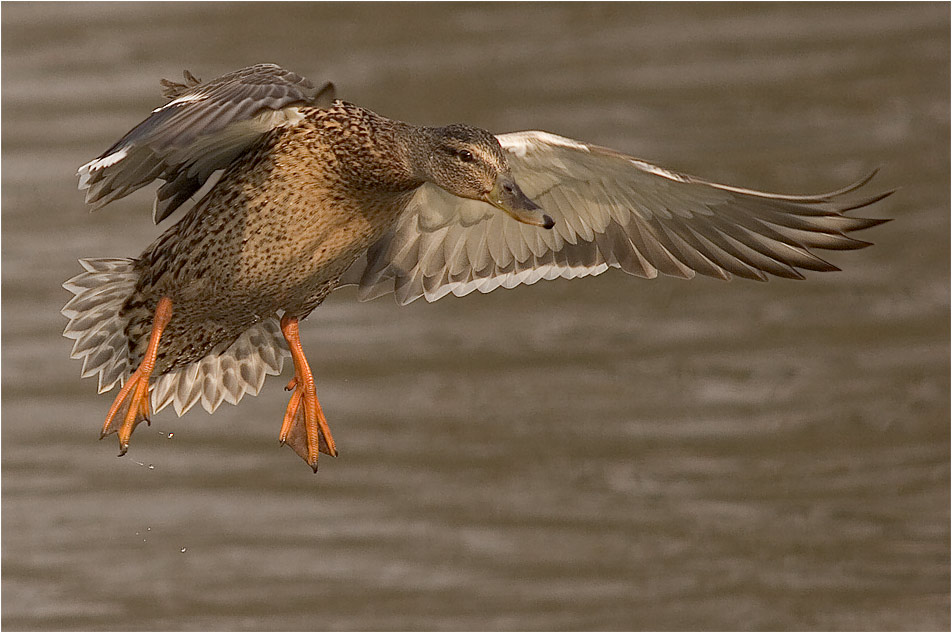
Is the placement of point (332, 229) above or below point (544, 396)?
above

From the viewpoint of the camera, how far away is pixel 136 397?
3902mm

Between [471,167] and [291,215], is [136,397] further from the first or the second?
[471,167]

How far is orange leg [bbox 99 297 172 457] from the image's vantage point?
3871 millimetres

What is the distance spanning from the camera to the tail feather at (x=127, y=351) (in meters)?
4.15

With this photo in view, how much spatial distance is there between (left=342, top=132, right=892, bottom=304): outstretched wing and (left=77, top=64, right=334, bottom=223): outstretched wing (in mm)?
570

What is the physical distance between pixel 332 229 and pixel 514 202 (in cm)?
45

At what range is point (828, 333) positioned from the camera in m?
6.19

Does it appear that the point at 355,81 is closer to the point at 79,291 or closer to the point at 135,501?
the point at 135,501

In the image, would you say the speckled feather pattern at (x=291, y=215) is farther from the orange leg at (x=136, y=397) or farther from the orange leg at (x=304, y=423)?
the orange leg at (x=304, y=423)

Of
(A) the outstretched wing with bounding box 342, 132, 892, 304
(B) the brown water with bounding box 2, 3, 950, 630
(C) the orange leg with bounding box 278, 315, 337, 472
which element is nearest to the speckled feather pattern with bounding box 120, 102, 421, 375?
(C) the orange leg with bounding box 278, 315, 337, 472

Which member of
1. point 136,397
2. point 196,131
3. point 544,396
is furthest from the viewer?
point 544,396

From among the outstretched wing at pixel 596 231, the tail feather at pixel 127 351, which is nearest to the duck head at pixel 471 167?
the outstretched wing at pixel 596 231

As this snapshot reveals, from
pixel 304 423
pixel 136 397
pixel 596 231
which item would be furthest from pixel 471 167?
pixel 136 397

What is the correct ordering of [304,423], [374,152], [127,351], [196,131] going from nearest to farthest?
1. [196,131]
2. [374,152]
3. [304,423]
4. [127,351]
